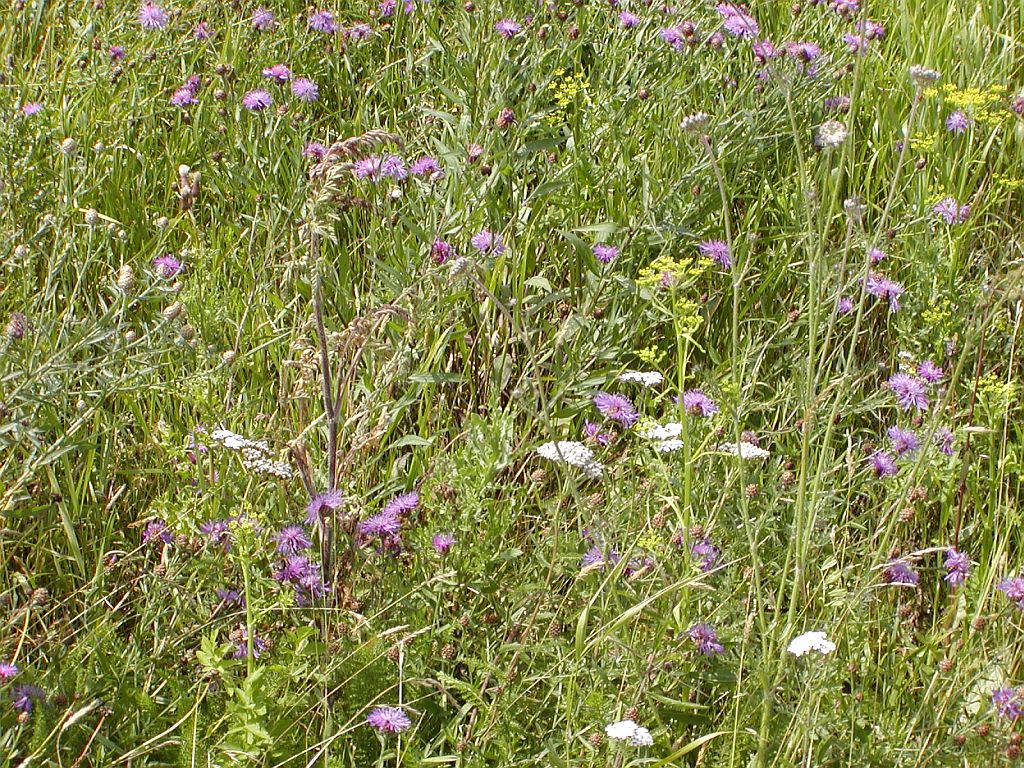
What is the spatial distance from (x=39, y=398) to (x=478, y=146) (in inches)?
53.4

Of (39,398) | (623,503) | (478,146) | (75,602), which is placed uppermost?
(478,146)

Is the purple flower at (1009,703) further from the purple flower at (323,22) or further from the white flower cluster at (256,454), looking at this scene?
the purple flower at (323,22)

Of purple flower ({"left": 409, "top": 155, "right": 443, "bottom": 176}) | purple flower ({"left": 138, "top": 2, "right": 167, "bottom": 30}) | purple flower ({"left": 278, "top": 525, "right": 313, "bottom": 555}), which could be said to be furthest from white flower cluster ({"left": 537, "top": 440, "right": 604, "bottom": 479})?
purple flower ({"left": 138, "top": 2, "right": 167, "bottom": 30})

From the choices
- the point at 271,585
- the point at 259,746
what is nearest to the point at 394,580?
the point at 271,585

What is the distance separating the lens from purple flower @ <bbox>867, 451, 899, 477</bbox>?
7.73 feet

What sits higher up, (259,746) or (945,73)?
(945,73)

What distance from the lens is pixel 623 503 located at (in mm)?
2133

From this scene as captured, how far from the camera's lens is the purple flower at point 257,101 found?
3205 mm

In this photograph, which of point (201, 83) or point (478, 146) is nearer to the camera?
point (478, 146)

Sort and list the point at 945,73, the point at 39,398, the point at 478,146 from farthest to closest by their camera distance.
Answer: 1. the point at 945,73
2. the point at 478,146
3. the point at 39,398

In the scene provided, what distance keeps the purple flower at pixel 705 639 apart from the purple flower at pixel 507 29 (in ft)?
6.05

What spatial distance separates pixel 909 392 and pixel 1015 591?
1.85 feet

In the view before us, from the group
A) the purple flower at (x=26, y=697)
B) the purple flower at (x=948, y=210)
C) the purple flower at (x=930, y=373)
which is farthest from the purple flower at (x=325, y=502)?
the purple flower at (x=948, y=210)

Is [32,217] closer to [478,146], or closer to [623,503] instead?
[478,146]
